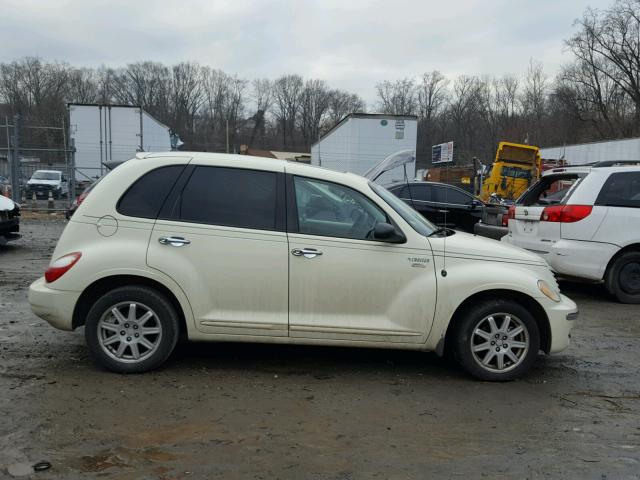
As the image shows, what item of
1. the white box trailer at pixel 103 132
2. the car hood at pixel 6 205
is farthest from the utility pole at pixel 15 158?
the car hood at pixel 6 205

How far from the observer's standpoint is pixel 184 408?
393 centimetres

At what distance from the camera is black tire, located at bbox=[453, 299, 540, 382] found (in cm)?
449

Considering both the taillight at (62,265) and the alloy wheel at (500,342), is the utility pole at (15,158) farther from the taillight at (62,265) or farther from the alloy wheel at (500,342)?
the alloy wheel at (500,342)

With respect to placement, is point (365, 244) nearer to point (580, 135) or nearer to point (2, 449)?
point (2, 449)

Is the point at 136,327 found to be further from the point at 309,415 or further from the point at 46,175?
the point at 46,175

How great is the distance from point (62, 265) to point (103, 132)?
2136 centimetres

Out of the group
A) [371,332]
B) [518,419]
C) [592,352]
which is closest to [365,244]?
[371,332]

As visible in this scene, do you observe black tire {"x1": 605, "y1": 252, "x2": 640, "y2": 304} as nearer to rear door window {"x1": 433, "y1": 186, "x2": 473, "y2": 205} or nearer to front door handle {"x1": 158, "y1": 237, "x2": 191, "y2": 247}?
rear door window {"x1": 433, "y1": 186, "x2": 473, "y2": 205}

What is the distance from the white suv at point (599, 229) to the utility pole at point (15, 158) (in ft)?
51.4

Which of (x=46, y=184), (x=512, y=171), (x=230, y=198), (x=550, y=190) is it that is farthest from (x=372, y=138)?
(x=230, y=198)

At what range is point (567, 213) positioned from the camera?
734 cm

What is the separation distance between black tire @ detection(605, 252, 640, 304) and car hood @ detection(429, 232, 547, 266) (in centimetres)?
353

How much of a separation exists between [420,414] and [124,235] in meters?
2.68

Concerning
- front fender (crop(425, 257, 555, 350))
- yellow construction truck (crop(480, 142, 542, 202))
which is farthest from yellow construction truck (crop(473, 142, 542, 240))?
front fender (crop(425, 257, 555, 350))
